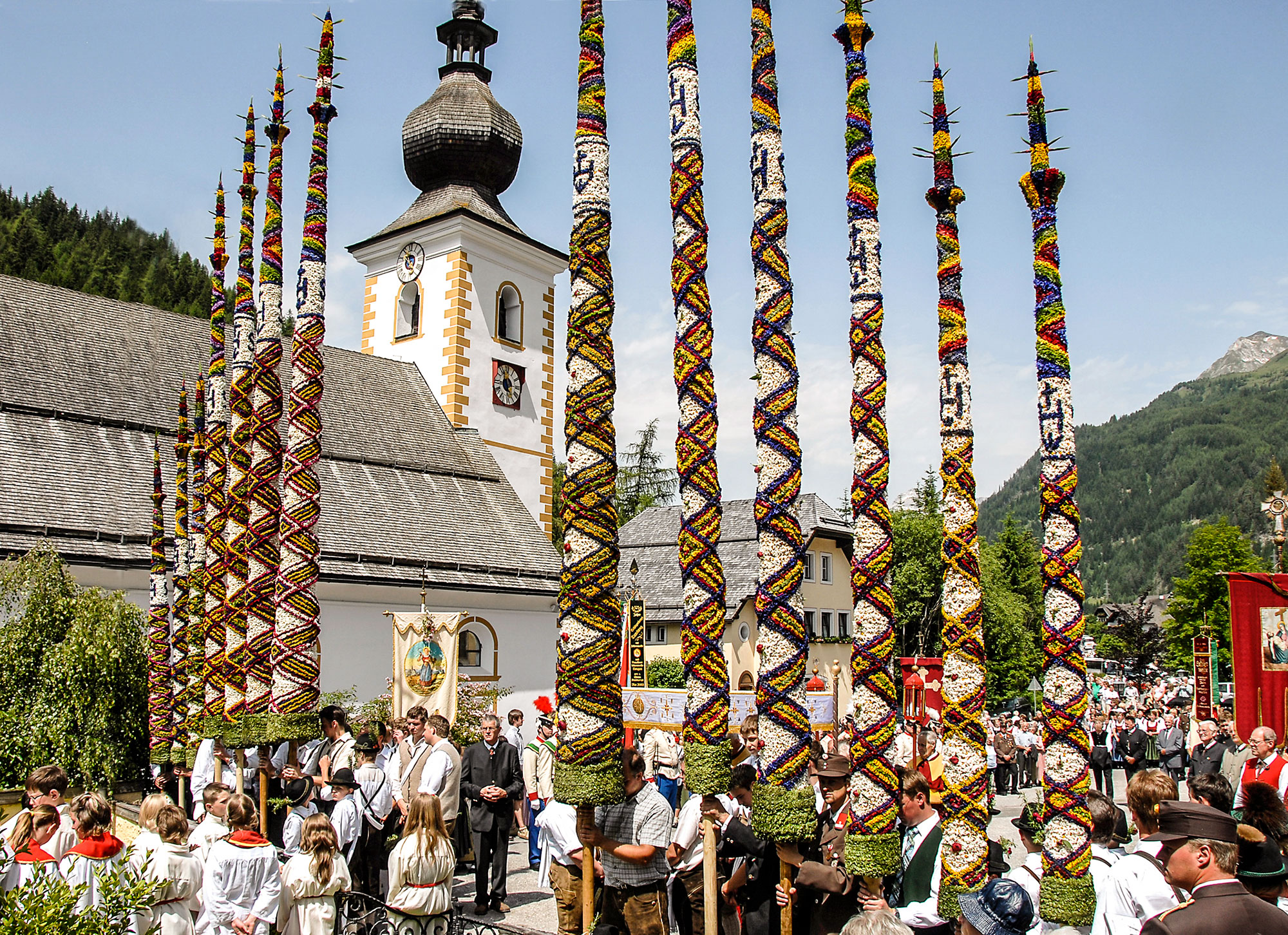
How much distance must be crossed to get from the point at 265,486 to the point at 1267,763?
998 centimetres

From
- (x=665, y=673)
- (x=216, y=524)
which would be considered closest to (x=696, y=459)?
(x=216, y=524)

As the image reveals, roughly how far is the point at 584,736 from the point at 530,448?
24.1 metres

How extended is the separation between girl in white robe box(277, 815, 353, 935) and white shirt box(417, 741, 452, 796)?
267 centimetres

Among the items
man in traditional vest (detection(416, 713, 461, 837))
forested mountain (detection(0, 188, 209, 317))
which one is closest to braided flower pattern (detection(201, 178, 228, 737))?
man in traditional vest (detection(416, 713, 461, 837))

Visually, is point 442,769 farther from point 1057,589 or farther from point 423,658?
point 423,658

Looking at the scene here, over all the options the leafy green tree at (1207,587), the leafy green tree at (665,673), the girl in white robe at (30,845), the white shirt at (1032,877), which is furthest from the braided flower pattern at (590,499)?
the leafy green tree at (1207,587)

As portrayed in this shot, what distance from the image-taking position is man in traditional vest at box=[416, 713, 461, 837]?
32.6ft

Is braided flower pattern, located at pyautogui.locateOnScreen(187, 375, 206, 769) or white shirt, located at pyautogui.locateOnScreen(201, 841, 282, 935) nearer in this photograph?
white shirt, located at pyautogui.locateOnScreen(201, 841, 282, 935)

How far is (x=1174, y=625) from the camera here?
67.8m

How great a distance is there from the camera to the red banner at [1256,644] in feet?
69.6

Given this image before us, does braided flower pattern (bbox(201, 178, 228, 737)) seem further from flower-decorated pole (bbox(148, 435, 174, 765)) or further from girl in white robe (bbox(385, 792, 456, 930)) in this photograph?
girl in white robe (bbox(385, 792, 456, 930))

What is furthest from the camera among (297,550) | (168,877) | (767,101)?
(297,550)

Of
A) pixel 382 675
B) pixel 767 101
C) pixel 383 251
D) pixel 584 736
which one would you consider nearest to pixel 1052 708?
pixel 584 736

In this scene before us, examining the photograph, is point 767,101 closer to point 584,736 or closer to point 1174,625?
point 584,736
